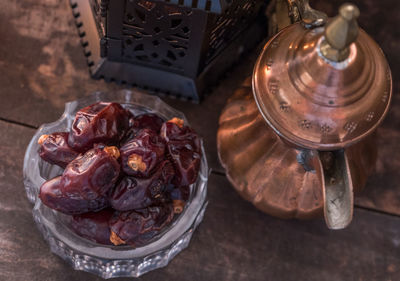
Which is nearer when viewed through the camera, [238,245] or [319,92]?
[319,92]

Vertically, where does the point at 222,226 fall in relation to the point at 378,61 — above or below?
below

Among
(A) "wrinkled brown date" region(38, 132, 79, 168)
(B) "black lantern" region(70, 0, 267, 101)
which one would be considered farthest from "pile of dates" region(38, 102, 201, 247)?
(B) "black lantern" region(70, 0, 267, 101)

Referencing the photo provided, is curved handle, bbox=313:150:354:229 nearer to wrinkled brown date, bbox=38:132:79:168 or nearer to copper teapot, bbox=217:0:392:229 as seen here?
copper teapot, bbox=217:0:392:229

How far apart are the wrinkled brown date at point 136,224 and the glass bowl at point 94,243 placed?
3 centimetres

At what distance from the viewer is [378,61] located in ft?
1.71

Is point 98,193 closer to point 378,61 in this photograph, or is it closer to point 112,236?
point 112,236

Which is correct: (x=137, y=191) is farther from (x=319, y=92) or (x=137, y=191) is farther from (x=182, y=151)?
(x=319, y=92)

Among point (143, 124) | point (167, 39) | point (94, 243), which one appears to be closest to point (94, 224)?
point (94, 243)

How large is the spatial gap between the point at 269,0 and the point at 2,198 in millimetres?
483

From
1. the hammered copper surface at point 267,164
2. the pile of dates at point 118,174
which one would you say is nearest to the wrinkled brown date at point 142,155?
the pile of dates at point 118,174

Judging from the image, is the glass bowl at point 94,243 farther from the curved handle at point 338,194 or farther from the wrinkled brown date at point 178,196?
the curved handle at point 338,194

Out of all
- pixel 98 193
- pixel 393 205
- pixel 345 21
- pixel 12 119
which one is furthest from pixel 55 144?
pixel 393 205

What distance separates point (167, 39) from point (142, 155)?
0.18m

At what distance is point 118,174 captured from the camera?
568 millimetres
